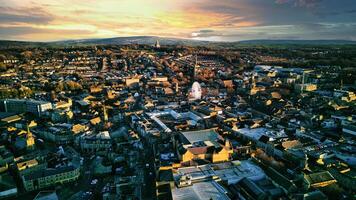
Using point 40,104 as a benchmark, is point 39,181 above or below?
below

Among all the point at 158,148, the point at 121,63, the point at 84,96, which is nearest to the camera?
the point at 158,148

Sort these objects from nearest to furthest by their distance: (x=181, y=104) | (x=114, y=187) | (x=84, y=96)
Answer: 1. (x=114, y=187)
2. (x=181, y=104)
3. (x=84, y=96)

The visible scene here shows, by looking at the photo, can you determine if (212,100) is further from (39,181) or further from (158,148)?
(39,181)

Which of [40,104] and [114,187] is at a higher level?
[40,104]

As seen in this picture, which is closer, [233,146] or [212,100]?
[233,146]

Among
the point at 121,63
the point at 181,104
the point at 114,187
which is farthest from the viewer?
the point at 121,63

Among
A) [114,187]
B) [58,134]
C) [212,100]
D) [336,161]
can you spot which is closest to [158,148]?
[114,187]

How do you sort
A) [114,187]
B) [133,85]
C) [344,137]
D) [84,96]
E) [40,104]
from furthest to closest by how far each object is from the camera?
[133,85] < [84,96] < [40,104] < [344,137] < [114,187]

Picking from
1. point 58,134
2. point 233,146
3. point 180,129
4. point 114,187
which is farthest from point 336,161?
point 58,134

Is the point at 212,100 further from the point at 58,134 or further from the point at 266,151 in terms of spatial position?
the point at 58,134
